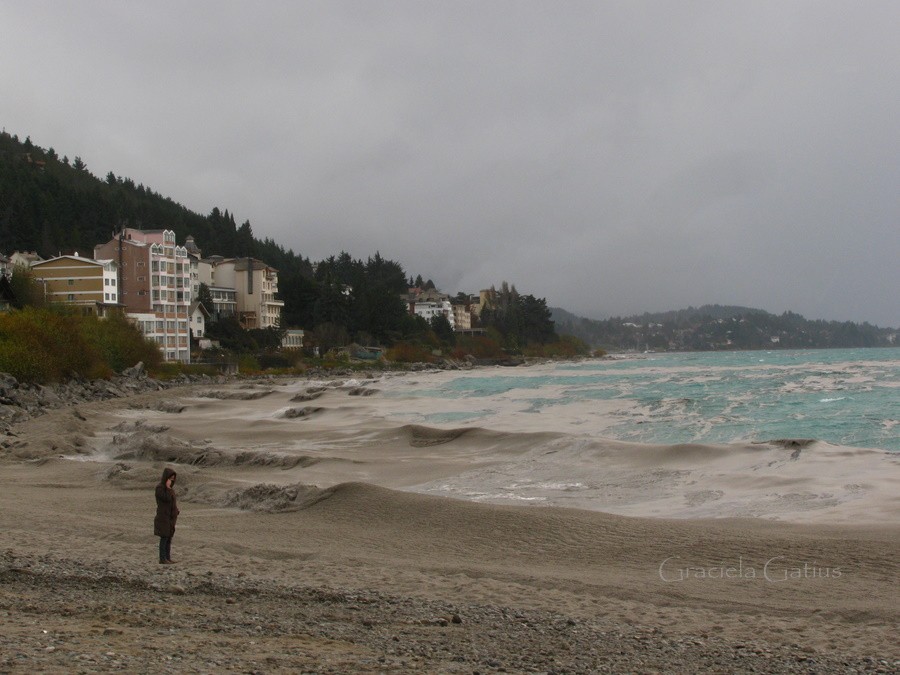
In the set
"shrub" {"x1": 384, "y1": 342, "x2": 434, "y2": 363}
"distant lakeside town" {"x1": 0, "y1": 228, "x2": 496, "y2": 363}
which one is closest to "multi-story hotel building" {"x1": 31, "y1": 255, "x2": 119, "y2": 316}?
"distant lakeside town" {"x1": 0, "y1": 228, "x2": 496, "y2": 363}

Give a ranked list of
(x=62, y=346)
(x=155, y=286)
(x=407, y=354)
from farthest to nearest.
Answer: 1. (x=407, y=354)
2. (x=155, y=286)
3. (x=62, y=346)

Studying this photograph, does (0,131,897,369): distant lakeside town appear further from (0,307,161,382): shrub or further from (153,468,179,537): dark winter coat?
(153,468,179,537): dark winter coat

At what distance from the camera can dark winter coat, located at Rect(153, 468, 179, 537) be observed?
1091 cm

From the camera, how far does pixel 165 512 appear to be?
11.0 meters

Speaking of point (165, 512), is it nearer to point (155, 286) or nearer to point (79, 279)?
point (79, 279)

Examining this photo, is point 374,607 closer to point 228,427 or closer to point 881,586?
point 881,586

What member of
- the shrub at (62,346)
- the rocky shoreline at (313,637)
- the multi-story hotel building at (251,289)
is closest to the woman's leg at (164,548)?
the rocky shoreline at (313,637)

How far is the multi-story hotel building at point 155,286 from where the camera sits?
89.6 m

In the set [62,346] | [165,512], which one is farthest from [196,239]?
[165,512]

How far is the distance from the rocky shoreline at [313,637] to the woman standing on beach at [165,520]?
1326 millimetres

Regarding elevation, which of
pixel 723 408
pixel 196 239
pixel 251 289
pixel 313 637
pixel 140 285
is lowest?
pixel 723 408

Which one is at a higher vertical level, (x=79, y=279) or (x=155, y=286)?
(x=79, y=279)

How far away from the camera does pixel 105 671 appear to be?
19.6 ft

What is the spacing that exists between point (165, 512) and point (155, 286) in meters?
84.4
